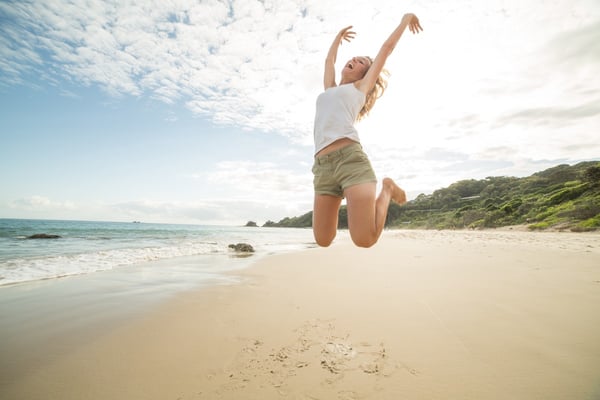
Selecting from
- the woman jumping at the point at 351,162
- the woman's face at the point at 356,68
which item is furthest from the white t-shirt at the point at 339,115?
the woman's face at the point at 356,68

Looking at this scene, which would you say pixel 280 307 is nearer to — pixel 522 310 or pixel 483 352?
pixel 483 352

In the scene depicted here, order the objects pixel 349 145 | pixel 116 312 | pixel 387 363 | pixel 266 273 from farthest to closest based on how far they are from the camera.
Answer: pixel 266 273
pixel 116 312
pixel 349 145
pixel 387 363

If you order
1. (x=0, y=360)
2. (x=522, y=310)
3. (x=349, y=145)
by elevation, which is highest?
(x=349, y=145)

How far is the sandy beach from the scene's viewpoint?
1859mm

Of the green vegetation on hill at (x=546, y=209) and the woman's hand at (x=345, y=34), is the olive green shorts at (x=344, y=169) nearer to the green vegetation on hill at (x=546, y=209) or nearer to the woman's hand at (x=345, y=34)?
the woman's hand at (x=345, y=34)

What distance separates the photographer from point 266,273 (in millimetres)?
5980

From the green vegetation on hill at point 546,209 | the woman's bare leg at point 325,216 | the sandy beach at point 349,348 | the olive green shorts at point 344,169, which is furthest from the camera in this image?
the green vegetation on hill at point 546,209

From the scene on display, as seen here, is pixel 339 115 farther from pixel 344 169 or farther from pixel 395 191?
pixel 395 191

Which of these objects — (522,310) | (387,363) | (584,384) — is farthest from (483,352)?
(522,310)

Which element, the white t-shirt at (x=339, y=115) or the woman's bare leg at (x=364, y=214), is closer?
the woman's bare leg at (x=364, y=214)

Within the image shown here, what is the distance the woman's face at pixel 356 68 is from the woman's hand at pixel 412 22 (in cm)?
54

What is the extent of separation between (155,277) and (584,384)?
6097 mm

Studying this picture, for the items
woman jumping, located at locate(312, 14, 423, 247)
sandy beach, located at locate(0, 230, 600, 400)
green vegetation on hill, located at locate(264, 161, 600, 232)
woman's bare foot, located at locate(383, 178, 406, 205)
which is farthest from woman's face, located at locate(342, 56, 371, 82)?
green vegetation on hill, located at locate(264, 161, 600, 232)

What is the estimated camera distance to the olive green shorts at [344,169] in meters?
2.86
